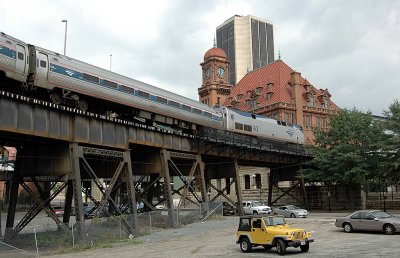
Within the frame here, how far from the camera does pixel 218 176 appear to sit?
165 ft

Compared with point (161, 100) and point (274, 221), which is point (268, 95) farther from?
point (274, 221)

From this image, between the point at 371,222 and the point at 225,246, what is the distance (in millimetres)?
9265

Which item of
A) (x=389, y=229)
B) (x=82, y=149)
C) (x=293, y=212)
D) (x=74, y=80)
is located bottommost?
(x=293, y=212)

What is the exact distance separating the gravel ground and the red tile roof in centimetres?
5699

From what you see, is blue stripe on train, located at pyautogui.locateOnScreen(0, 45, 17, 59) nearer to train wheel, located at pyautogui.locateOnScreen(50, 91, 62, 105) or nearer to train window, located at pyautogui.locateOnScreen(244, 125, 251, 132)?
train wheel, located at pyautogui.locateOnScreen(50, 91, 62, 105)

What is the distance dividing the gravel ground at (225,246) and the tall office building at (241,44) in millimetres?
156387

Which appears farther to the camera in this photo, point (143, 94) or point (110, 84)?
point (143, 94)

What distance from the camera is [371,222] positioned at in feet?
84.1

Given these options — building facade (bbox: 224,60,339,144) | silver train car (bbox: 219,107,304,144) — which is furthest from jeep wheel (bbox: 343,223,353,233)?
building facade (bbox: 224,60,339,144)

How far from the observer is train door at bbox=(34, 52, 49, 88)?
2439cm

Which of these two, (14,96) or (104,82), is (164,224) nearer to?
(104,82)

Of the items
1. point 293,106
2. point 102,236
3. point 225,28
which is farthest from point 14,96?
point 225,28

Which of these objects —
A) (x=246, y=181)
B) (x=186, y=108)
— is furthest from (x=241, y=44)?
(x=186, y=108)

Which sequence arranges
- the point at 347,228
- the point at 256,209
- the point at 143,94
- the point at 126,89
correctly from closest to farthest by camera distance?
the point at 347,228 < the point at 126,89 < the point at 143,94 < the point at 256,209
